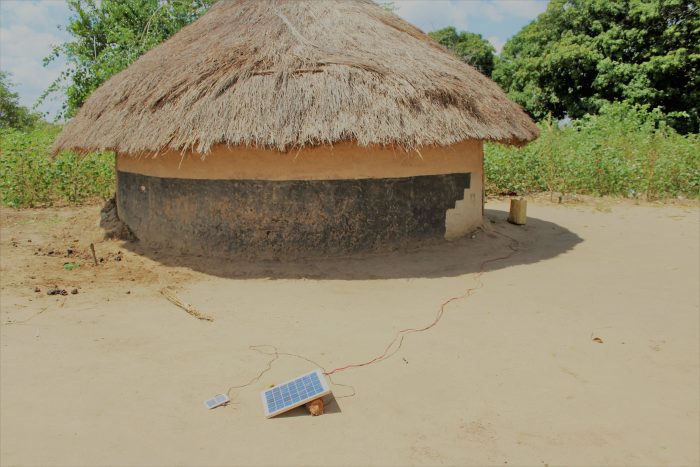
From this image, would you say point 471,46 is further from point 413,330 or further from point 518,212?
point 413,330

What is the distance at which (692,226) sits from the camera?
8.05 meters

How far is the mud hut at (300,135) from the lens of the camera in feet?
17.0

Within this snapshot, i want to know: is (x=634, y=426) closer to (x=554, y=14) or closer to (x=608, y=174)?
(x=608, y=174)

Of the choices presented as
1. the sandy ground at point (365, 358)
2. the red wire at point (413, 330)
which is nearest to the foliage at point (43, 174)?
the sandy ground at point (365, 358)

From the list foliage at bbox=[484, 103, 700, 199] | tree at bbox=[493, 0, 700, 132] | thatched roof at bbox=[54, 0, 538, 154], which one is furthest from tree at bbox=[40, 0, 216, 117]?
tree at bbox=[493, 0, 700, 132]

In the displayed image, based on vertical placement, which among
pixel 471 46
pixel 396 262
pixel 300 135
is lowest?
pixel 396 262

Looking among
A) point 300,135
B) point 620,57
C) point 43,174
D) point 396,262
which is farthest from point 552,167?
point 43,174

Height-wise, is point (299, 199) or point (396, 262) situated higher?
point (299, 199)

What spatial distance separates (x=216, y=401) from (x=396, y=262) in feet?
10.0

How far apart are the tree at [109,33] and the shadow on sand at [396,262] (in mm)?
5462

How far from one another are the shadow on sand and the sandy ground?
30 mm

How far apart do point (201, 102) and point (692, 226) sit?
746 centimetres

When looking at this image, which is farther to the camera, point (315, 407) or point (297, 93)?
point (297, 93)

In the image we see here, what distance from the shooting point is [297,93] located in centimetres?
527
